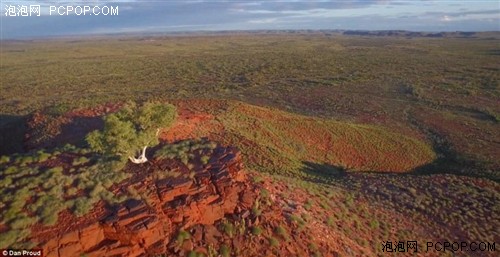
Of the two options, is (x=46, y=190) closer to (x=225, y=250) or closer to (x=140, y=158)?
(x=140, y=158)

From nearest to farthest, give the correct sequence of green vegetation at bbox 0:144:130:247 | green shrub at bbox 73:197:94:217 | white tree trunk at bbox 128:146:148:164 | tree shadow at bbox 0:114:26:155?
green vegetation at bbox 0:144:130:247, green shrub at bbox 73:197:94:217, white tree trunk at bbox 128:146:148:164, tree shadow at bbox 0:114:26:155

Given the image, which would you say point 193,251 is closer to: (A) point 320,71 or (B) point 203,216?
(B) point 203,216

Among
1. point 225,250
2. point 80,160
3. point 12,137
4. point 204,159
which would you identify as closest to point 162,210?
point 225,250

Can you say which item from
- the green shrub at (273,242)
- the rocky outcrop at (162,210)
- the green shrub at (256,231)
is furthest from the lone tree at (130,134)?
the green shrub at (273,242)

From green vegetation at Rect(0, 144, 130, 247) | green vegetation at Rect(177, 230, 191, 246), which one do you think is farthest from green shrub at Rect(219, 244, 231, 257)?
green vegetation at Rect(0, 144, 130, 247)

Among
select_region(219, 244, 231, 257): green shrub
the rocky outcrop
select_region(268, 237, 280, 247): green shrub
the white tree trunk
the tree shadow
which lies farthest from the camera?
the tree shadow

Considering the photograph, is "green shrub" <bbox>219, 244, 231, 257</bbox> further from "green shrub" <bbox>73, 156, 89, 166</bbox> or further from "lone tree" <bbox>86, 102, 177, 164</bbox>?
"green shrub" <bbox>73, 156, 89, 166</bbox>
